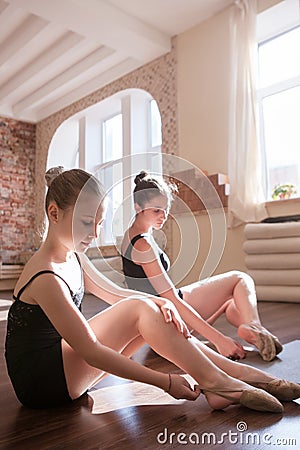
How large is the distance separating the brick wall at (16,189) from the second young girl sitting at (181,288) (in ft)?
18.7

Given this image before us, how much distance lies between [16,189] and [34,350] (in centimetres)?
655

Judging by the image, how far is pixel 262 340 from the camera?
5.33 feet

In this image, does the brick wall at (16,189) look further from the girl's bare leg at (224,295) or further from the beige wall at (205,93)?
the girl's bare leg at (224,295)

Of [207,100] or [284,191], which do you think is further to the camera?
[207,100]

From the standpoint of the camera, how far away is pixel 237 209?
409 centimetres

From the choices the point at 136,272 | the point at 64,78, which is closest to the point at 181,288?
the point at 136,272

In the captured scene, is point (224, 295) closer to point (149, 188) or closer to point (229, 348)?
point (229, 348)

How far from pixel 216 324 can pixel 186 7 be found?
3504 millimetres

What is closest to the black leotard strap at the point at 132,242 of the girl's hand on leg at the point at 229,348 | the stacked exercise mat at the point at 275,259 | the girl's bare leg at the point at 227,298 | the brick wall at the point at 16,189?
the girl's hand on leg at the point at 229,348

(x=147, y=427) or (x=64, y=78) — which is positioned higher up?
(x=64, y=78)

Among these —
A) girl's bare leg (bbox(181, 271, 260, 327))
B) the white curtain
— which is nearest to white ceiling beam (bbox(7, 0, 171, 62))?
the white curtain

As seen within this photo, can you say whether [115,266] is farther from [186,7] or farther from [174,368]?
[186,7]

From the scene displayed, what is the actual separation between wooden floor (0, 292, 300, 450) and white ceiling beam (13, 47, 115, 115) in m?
4.89

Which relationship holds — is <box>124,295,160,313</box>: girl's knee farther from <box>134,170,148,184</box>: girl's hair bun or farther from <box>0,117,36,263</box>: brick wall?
<box>0,117,36,263</box>: brick wall
